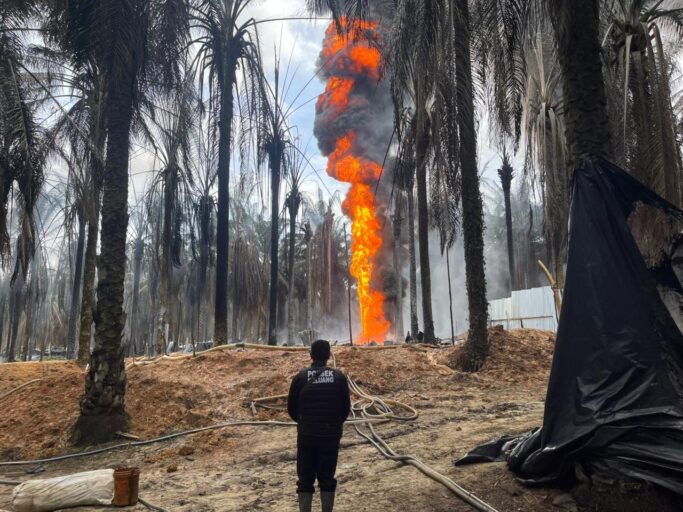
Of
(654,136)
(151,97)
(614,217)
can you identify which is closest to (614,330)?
(614,217)

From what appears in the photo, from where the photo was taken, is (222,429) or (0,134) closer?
(222,429)

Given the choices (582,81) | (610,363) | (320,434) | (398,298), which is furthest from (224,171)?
(398,298)

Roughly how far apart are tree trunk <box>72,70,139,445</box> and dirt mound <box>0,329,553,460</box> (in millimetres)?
557

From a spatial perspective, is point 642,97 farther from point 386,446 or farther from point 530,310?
point 530,310

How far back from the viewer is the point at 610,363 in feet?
13.5

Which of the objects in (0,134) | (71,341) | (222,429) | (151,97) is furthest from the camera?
(71,341)

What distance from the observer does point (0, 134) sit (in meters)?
12.4

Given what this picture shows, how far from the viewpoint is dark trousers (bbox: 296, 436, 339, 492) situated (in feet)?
14.6

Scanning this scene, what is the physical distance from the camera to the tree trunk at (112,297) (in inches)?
330

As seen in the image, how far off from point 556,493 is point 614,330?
1555mm

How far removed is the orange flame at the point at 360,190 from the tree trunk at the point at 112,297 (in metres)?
26.6

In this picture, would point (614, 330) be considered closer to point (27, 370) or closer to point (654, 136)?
point (654, 136)

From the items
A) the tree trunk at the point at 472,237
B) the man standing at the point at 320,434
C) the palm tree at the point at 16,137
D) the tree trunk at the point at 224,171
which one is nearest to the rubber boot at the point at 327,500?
the man standing at the point at 320,434

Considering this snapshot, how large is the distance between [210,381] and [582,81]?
31.3ft
